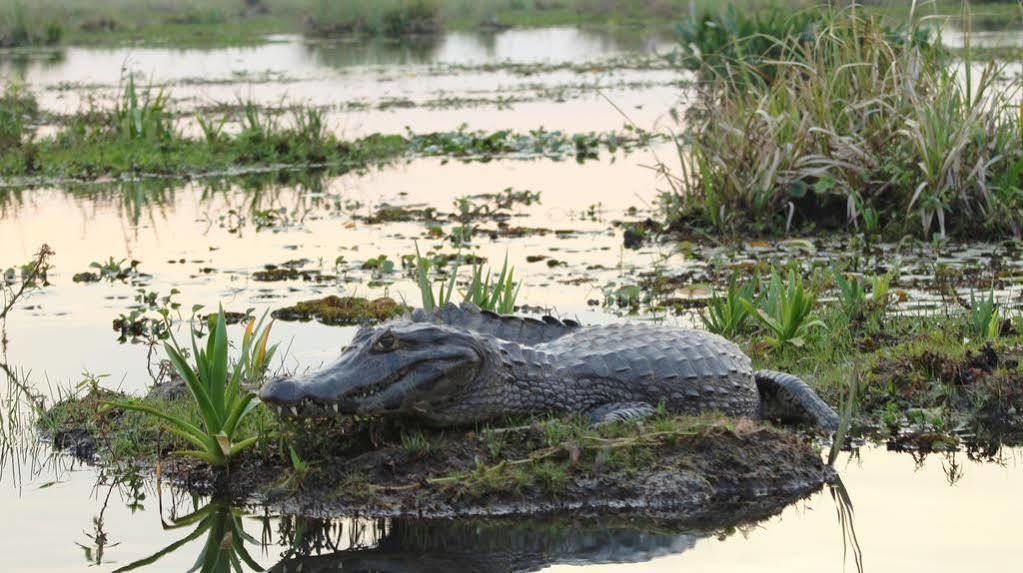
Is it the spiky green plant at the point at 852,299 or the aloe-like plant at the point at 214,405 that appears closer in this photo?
the aloe-like plant at the point at 214,405

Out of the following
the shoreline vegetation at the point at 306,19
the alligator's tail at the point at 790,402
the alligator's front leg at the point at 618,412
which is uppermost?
the alligator's front leg at the point at 618,412

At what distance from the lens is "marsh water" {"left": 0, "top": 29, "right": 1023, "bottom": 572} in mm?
5480

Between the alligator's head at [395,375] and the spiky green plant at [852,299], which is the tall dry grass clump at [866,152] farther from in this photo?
the alligator's head at [395,375]

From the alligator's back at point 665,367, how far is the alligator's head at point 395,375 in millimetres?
568

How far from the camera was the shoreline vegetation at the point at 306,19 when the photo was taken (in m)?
39.4

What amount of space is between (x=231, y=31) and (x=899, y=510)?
38857 mm

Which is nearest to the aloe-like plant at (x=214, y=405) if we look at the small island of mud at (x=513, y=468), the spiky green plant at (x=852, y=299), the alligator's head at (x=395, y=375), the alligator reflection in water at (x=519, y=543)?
the small island of mud at (x=513, y=468)

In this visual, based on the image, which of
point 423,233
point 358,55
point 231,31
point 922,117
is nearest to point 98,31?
point 231,31

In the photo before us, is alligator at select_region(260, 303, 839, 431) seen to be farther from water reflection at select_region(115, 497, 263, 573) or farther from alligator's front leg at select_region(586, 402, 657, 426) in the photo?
water reflection at select_region(115, 497, 263, 573)

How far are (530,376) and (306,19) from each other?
38550mm

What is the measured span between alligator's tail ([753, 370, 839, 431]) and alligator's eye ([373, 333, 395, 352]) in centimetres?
187

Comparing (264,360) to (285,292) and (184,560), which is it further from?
(285,292)

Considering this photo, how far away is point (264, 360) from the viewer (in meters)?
7.52

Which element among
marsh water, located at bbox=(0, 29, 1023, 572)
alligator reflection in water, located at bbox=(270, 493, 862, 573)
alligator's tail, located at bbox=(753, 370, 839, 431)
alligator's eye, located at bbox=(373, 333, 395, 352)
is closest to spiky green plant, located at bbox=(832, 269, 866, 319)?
marsh water, located at bbox=(0, 29, 1023, 572)
